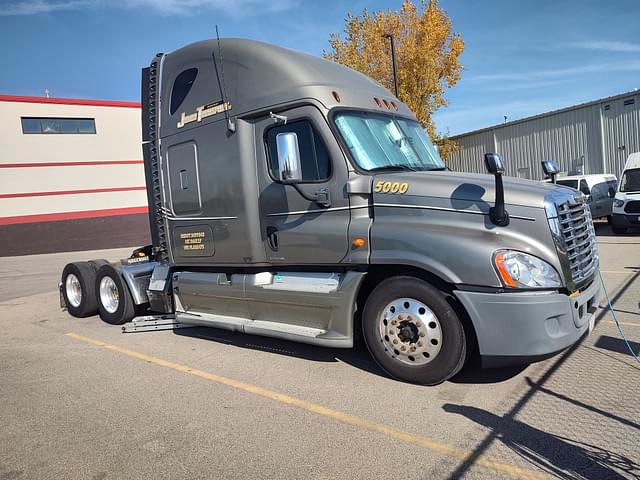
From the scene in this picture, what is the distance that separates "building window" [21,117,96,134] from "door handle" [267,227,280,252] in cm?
2281

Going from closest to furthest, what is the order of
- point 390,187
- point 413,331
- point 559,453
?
point 559,453
point 413,331
point 390,187

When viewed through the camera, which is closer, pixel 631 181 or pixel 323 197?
pixel 323 197

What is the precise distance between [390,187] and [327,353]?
2031 millimetres

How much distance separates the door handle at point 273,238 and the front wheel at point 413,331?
1190 mm

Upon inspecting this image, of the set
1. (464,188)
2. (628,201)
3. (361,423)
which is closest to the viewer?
(361,423)

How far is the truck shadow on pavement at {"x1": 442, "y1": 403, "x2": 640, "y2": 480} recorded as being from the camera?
9.64 ft

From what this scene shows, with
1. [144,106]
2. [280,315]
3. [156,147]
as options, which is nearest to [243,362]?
[280,315]

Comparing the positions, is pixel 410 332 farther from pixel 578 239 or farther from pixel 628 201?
pixel 628 201

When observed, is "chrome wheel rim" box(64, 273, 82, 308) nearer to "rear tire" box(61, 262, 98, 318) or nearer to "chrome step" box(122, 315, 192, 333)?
"rear tire" box(61, 262, 98, 318)

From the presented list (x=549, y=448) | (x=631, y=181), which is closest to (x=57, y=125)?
(x=631, y=181)

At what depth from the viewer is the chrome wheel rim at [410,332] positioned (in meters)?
4.25

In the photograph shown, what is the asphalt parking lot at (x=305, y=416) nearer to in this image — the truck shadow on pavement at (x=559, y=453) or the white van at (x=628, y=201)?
the truck shadow on pavement at (x=559, y=453)

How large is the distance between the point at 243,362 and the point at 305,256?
1361mm

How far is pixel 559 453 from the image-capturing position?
3160 millimetres
